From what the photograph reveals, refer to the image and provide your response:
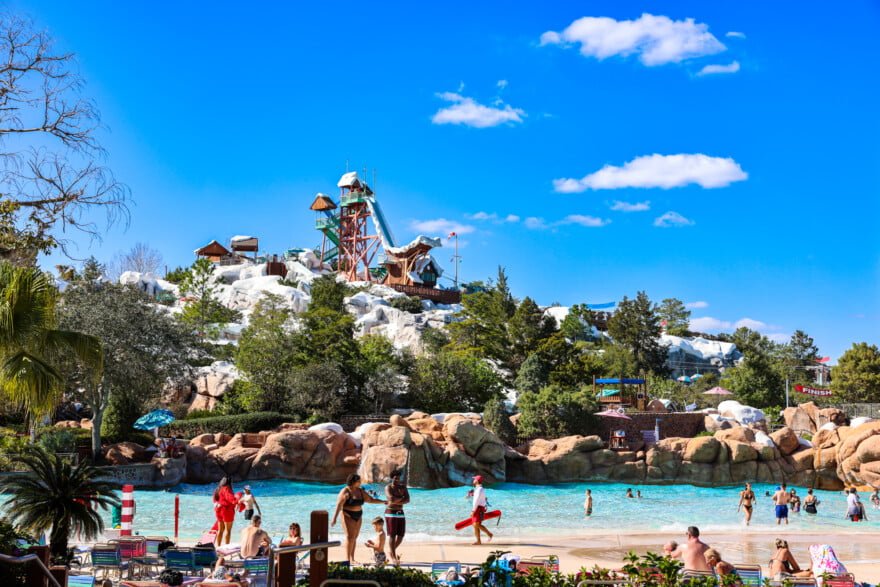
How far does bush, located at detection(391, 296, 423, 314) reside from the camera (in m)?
64.9

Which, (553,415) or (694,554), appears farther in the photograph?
(553,415)

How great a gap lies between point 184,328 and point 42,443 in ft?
21.7

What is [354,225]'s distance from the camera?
78250 mm

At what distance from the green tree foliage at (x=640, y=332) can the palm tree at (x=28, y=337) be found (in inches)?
2102

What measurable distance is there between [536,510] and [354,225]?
5978 cm

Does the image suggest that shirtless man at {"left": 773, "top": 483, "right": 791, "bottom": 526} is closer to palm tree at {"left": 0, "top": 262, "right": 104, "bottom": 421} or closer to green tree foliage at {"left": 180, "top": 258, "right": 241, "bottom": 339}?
palm tree at {"left": 0, "top": 262, "right": 104, "bottom": 421}

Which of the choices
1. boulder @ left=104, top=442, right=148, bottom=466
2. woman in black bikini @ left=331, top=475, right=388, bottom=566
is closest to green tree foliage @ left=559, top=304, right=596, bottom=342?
boulder @ left=104, top=442, right=148, bottom=466

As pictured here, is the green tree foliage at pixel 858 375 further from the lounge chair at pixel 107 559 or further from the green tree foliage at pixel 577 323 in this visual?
the lounge chair at pixel 107 559

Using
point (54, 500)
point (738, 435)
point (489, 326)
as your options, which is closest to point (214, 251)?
point (489, 326)

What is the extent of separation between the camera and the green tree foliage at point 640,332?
5981cm

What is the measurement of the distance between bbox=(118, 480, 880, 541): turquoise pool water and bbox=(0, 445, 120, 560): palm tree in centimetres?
580

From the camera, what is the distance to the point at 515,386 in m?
39.7

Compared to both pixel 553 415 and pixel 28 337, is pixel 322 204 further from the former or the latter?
pixel 28 337

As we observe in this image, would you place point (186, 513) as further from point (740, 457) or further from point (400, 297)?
point (400, 297)
